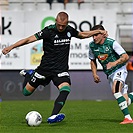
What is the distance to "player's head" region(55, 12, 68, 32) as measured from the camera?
9188 mm

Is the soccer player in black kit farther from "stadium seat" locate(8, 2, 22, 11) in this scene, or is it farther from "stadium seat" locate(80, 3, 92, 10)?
"stadium seat" locate(8, 2, 22, 11)

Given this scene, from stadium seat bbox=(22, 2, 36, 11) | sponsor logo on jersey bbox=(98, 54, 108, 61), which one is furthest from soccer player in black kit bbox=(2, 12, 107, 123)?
stadium seat bbox=(22, 2, 36, 11)

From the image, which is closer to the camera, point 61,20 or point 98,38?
point 61,20

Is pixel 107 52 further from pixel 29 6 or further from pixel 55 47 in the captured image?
pixel 29 6


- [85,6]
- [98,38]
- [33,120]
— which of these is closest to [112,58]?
[98,38]

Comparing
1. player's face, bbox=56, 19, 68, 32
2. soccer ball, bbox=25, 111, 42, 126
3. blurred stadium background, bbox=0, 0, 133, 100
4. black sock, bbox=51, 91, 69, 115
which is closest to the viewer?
soccer ball, bbox=25, 111, 42, 126

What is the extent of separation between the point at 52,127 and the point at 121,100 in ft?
5.28

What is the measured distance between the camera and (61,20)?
30.2 feet

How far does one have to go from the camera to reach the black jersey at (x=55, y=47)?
9633 mm

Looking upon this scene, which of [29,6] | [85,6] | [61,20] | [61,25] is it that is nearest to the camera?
[61,20]

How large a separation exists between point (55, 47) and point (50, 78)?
65cm

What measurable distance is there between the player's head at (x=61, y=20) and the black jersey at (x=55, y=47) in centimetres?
24

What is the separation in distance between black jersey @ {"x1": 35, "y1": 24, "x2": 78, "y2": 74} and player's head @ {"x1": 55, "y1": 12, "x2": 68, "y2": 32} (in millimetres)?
240

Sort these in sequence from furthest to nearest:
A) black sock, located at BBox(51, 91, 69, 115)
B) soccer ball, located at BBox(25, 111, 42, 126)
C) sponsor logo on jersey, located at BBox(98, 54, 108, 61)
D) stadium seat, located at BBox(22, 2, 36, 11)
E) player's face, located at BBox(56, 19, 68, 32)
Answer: stadium seat, located at BBox(22, 2, 36, 11) < sponsor logo on jersey, located at BBox(98, 54, 108, 61) < player's face, located at BBox(56, 19, 68, 32) < black sock, located at BBox(51, 91, 69, 115) < soccer ball, located at BBox(25, 111, 42, 126)
